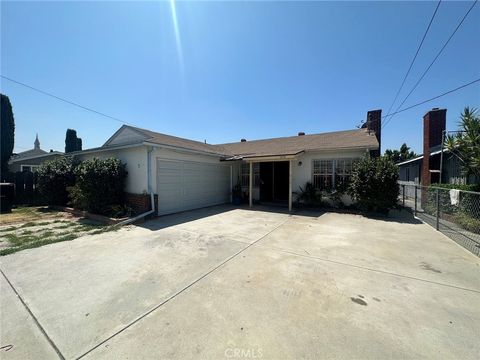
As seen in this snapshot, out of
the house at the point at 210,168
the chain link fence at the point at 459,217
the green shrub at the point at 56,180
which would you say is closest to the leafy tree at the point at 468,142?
the chain link fence at the point at 459,217

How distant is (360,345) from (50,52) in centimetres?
1411

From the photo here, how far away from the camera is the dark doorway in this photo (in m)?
13.1

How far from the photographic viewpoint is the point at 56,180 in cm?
1019

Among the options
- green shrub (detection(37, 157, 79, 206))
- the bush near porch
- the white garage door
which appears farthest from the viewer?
green shrub (detection(37, 157, 79, 206))

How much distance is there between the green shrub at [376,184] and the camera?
26.6 ft

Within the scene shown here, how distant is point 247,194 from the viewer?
1280 centimetres

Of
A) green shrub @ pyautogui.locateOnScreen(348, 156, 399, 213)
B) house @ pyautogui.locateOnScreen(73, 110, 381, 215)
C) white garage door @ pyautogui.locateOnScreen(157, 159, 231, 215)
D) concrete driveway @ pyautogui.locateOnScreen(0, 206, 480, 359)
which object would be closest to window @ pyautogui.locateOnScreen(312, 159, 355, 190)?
house @ pyautogui.locateOnScreen(73, 110, 381, 215)

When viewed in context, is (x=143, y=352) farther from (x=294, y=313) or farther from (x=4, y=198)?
(x=4, y=198)

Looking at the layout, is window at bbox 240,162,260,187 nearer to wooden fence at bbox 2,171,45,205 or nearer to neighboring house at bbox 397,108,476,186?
neighboring house at bbox 397,108,476,186

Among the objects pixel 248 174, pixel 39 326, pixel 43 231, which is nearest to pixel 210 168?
pixel 248 174

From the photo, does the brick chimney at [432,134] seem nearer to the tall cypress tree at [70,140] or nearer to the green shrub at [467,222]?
the green shrub at [467,222]

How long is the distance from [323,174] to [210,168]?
6136mm

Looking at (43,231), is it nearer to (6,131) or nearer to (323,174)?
(323,174)

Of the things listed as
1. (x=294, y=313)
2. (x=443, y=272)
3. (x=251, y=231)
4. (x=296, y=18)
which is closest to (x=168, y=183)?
(x=251, y=231)
